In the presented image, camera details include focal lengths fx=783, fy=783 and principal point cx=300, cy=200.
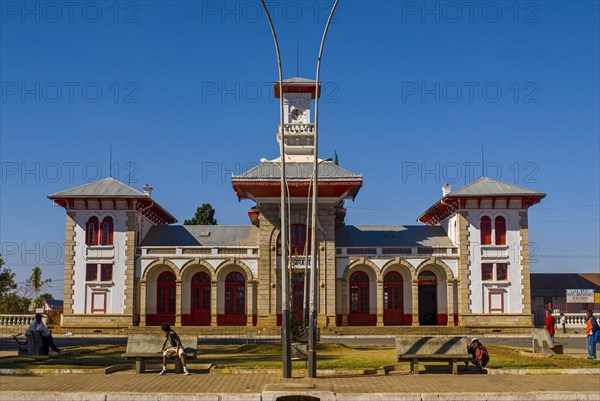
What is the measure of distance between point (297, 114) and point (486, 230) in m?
14.5

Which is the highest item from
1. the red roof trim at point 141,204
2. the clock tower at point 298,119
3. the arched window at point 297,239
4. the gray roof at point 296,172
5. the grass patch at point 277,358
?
the clock tower at point 298,119

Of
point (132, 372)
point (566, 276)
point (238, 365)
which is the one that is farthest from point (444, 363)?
point (566, 276)

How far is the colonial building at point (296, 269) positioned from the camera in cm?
4634

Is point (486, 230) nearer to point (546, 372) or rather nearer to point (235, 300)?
point (235, 300)

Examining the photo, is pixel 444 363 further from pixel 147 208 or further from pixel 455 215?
pixel 147 208

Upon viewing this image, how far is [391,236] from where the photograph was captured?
50375 millimetres

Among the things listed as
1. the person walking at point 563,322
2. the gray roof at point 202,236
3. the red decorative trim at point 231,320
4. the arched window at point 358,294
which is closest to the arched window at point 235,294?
the red decorative trim at point 231,320

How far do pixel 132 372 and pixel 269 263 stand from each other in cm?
2790

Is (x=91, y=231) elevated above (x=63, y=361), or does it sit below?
above

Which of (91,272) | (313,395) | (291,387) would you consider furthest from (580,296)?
(313,395)

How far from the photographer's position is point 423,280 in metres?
47.7

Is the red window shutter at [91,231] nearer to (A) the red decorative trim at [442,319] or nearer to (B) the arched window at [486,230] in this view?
(A) the red decorative trim at [442,319]

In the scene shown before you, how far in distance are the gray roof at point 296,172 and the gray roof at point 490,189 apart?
22.4 feet

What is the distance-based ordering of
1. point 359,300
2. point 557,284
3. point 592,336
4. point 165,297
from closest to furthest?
1. point 592,336
2. point 359,300
3. point 165,297
4. point 557,284
